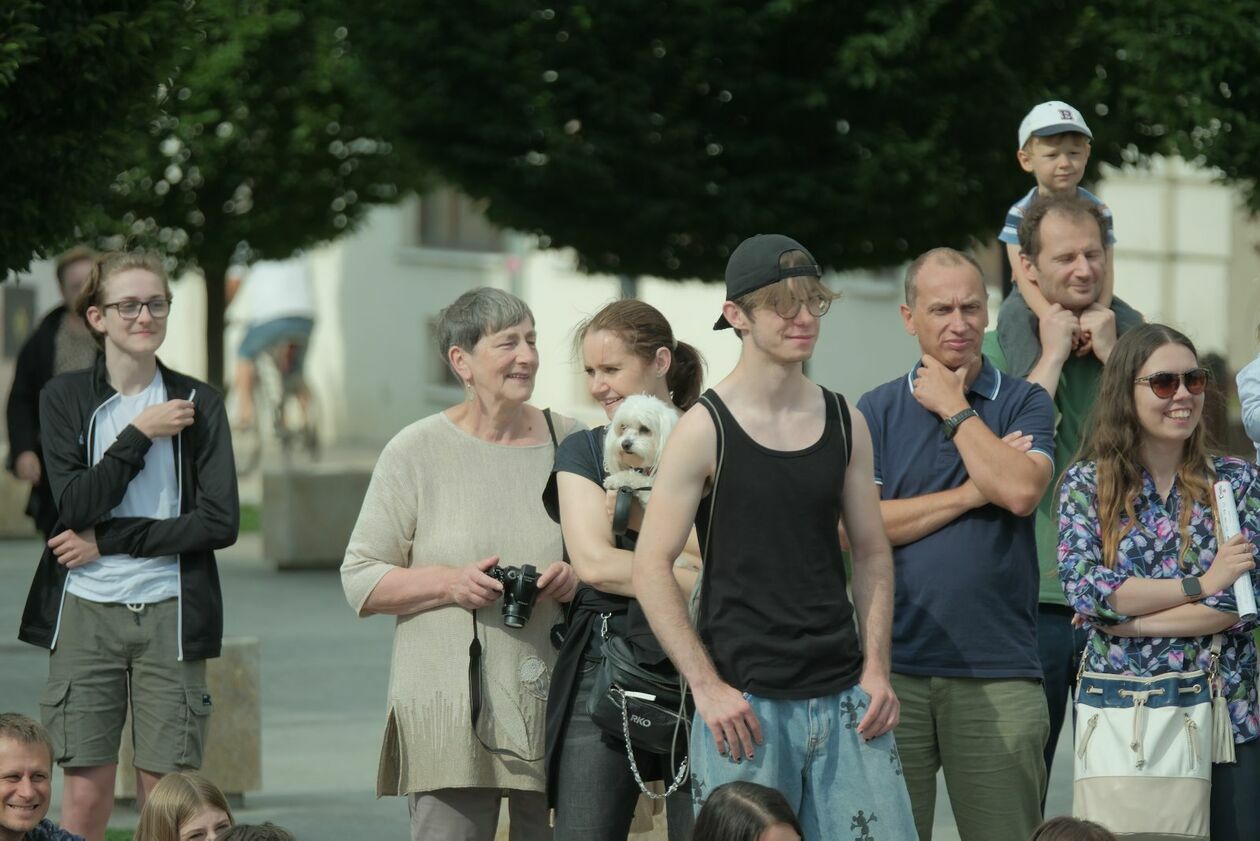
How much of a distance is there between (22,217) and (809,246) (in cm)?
598

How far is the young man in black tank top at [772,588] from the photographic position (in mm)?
4387

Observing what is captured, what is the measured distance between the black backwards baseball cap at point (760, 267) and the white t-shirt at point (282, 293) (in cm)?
2083

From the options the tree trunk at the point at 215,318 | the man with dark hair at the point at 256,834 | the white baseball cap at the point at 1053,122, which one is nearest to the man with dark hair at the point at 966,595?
the white baseball cap at the point at 1053,122

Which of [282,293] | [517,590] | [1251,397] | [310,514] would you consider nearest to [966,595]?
[517,590]

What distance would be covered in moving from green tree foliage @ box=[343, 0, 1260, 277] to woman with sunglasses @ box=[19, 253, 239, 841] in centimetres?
633

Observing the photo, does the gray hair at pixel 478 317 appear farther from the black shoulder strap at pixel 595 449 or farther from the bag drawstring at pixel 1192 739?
the bag drawstring at pixel 1192 739

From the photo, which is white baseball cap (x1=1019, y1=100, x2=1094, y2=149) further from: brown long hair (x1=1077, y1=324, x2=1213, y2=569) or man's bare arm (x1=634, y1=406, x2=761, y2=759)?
man's bare arm (x1=634, y1=406, x2=761, y2=759)

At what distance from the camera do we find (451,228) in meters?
27.1

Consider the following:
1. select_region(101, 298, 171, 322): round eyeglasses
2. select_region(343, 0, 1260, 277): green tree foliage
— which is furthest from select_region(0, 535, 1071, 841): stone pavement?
select_region(343, 0, 1260, 277): green tree foliage

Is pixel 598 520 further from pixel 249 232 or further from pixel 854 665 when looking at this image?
pixel 249 232

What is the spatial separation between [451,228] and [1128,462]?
22.4m

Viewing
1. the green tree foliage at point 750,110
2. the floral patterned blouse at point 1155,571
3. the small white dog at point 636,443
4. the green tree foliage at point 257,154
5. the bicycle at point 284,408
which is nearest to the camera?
the small white dog at point 636,443

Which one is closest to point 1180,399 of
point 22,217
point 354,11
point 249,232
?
point 22,217

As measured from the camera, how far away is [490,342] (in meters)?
5.34
